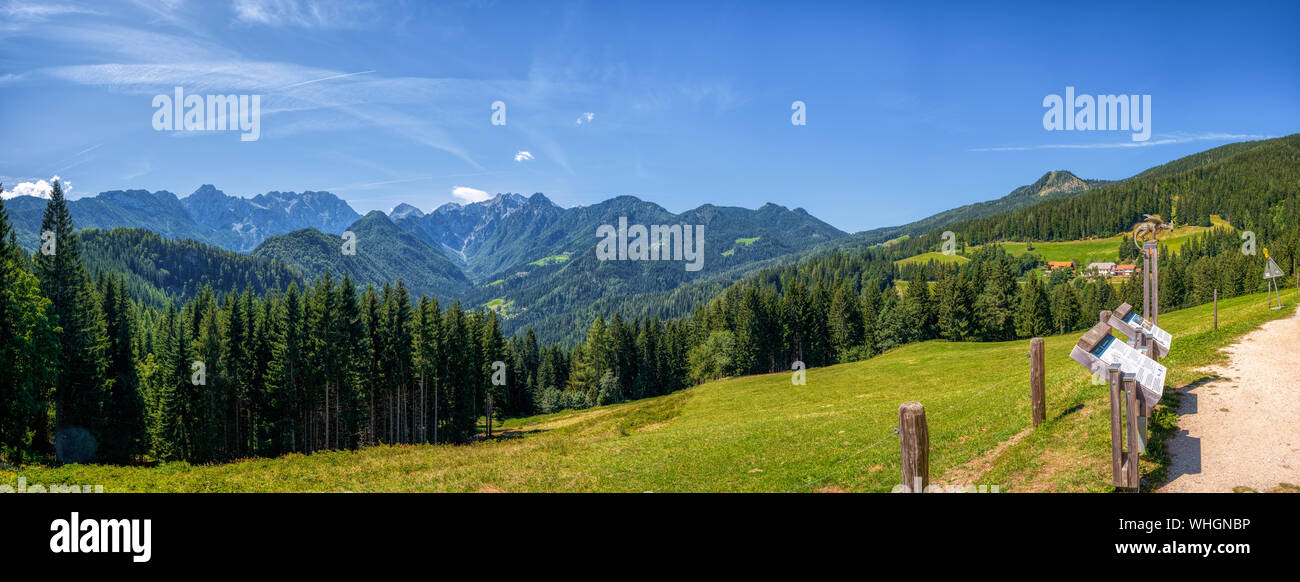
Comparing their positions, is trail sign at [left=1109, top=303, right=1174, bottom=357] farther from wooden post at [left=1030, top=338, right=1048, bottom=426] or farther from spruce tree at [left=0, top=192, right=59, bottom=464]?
spruce tree at [left=0, top=192, right=59, bottom=464]

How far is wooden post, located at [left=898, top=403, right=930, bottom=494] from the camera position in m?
8.32

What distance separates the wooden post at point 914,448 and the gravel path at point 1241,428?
18.9ft

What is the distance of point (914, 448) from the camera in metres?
8.31

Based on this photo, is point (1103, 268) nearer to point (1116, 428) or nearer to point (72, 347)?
point (1116, 428)

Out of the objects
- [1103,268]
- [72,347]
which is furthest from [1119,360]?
[1103,268]

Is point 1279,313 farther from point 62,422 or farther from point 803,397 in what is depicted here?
point 62,422

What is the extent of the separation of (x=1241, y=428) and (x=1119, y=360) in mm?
5405

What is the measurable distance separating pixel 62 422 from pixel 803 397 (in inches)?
2332

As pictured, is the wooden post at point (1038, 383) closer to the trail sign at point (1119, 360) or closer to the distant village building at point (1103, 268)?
the trail sign at point (1119, 360)

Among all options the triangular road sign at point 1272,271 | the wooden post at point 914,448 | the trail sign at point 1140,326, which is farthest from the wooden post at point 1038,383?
the triangular road sign at point 1272,271

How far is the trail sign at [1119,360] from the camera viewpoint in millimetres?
9930

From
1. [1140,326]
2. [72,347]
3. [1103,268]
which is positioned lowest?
[72,347]
